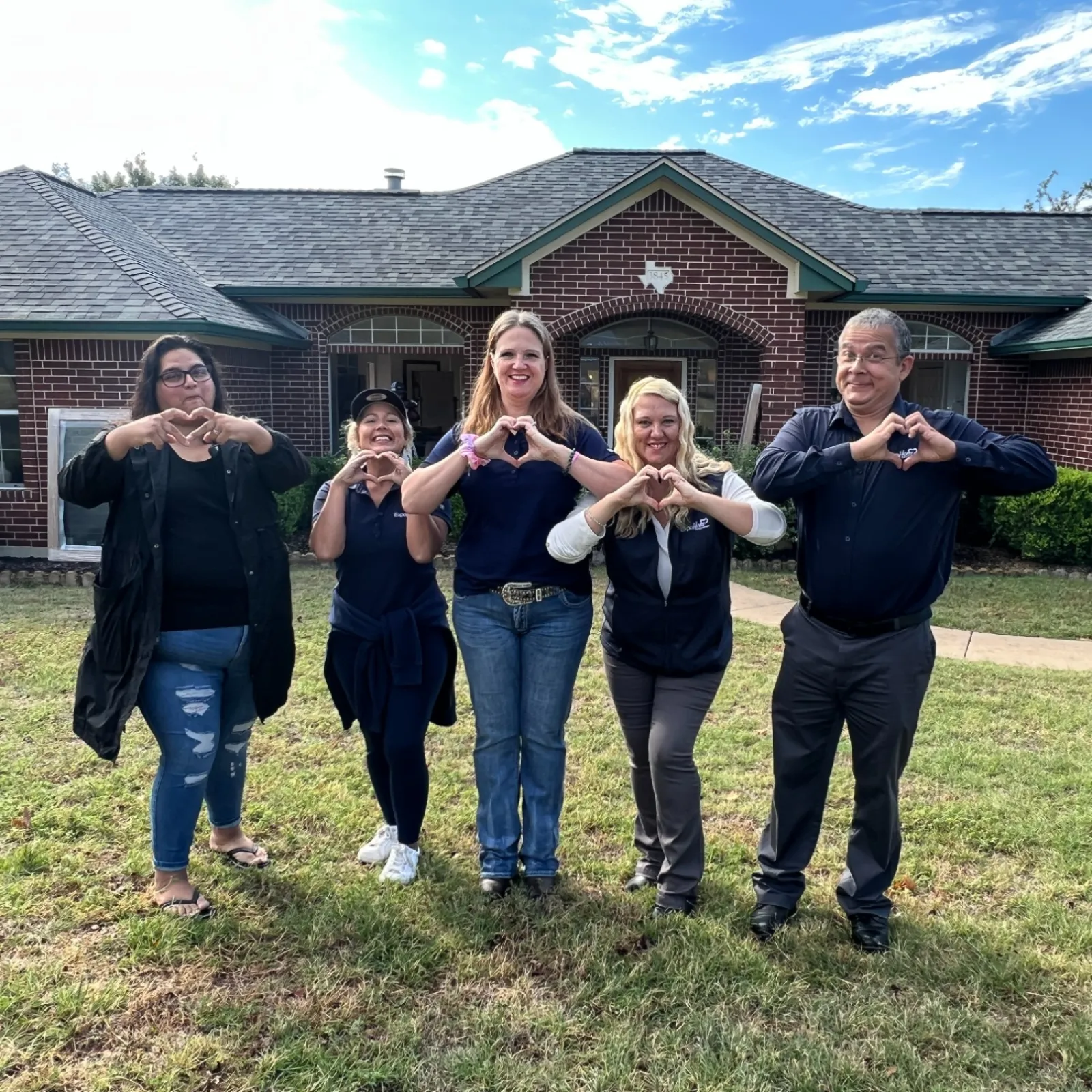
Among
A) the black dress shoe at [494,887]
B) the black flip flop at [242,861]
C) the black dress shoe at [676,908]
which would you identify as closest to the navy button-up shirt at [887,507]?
the black dress shoe at [676,908]

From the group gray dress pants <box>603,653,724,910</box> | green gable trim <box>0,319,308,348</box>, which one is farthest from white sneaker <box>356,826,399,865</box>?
green gable trim <box>0,319,308,348</box>

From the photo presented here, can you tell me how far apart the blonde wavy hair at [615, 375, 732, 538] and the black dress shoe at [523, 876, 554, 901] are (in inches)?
51.0

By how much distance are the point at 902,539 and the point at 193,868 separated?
2.87 metres

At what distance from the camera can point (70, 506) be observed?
988 centimetres

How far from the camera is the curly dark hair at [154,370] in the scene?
300cm

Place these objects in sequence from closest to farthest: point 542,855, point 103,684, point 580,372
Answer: point 103,684
point 542,855
point 580,372

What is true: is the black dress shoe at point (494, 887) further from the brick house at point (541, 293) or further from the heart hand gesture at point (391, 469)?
the brick house at point (541, 293)

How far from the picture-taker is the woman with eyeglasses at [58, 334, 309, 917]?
9.66 ft

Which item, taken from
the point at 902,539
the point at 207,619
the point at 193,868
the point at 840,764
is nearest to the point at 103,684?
the point at 207,619

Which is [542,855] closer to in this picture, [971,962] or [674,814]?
[674,814]

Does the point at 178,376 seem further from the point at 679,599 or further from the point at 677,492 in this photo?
the point at 679,599

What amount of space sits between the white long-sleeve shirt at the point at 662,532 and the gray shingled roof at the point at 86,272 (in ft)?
25.4

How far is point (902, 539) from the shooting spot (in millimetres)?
2826

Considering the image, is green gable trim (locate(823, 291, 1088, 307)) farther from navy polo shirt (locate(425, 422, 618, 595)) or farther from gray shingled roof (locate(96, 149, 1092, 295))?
navy polo shirt (locate(425, 422, 618, 595))
